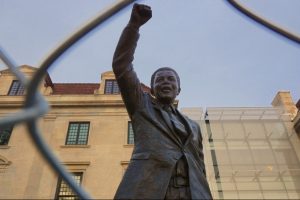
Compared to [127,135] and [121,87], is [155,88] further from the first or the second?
[127,135]

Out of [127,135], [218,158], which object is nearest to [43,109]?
[127,135]

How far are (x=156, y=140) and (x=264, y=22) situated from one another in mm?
1264

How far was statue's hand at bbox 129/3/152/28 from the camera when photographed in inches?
118

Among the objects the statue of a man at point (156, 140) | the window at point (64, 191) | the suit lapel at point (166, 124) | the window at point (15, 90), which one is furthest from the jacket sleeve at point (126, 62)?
the window at point (15, 90)

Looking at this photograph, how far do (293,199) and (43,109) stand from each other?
20.5m

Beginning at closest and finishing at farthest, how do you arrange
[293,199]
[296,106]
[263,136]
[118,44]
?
1. [118,44]
2. [293,199]
3. [263,136]
4. [296,106]

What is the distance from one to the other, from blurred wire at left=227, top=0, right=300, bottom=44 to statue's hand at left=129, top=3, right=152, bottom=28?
0.71 m

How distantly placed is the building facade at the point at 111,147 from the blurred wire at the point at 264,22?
14.8 m

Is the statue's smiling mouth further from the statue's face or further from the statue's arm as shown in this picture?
the statue's arm

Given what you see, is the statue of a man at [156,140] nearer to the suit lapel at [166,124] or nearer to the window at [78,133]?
the suit lapel at [166,124]

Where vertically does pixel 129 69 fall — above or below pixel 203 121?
below

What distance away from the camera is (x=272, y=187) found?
63.8 ft

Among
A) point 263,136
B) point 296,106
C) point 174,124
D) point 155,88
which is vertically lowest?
point 174,124

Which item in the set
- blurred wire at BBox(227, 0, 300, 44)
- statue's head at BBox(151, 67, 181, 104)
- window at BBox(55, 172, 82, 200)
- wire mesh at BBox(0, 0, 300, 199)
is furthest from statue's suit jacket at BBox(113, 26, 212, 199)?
window at BBox(55, 172, 82, 200)
